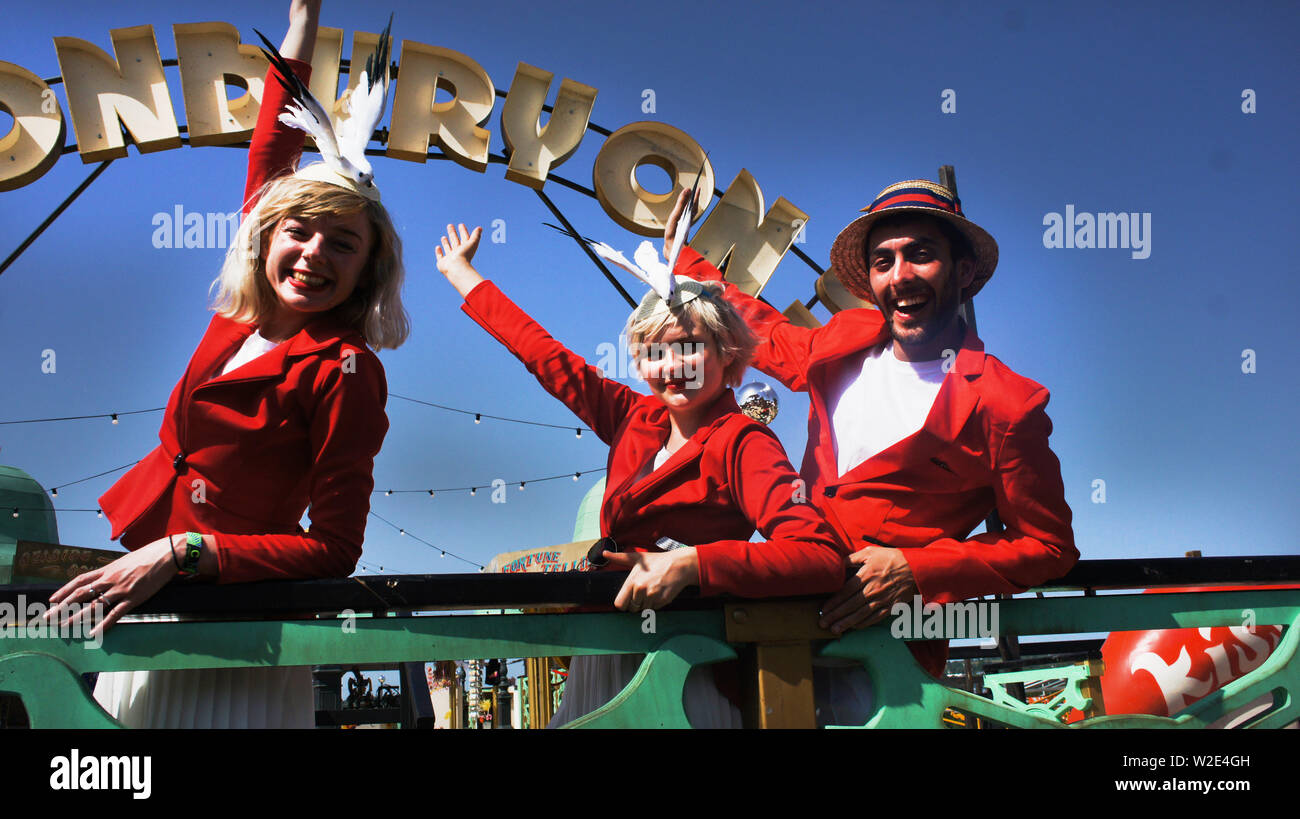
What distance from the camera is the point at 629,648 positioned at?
65.6 inches

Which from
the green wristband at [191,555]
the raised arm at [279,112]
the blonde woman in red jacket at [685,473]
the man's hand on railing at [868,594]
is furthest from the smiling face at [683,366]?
the green wristband at [191,555]

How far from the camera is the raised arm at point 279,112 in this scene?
7.11 ft

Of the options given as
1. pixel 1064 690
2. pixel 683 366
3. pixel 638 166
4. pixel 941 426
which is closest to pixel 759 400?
pixel 638 166

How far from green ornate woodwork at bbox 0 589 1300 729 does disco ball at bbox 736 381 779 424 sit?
16.8 feet

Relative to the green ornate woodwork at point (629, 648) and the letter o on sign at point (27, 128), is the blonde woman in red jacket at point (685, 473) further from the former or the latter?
the letter o on sign at point (27, 128)

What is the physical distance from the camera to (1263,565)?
2008 mm

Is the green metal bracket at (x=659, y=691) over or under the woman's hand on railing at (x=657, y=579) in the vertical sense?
under

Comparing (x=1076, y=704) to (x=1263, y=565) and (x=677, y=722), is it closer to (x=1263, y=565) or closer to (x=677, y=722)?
(x=1263, y=565)

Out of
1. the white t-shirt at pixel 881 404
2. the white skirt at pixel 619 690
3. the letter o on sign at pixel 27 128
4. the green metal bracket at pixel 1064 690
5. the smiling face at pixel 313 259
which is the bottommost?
the green metal bracket at pixel 1064 690

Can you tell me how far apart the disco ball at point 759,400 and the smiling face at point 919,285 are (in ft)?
14.5

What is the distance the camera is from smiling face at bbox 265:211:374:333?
192 centimetres

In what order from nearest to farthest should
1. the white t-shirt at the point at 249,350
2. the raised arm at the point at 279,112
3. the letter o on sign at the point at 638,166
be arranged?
Answer: the white t-shirt at the point at 249,350 → the raised arm at the point at 279,112 → the letter o on sign at the point at 638,166

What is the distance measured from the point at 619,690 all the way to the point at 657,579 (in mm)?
392
